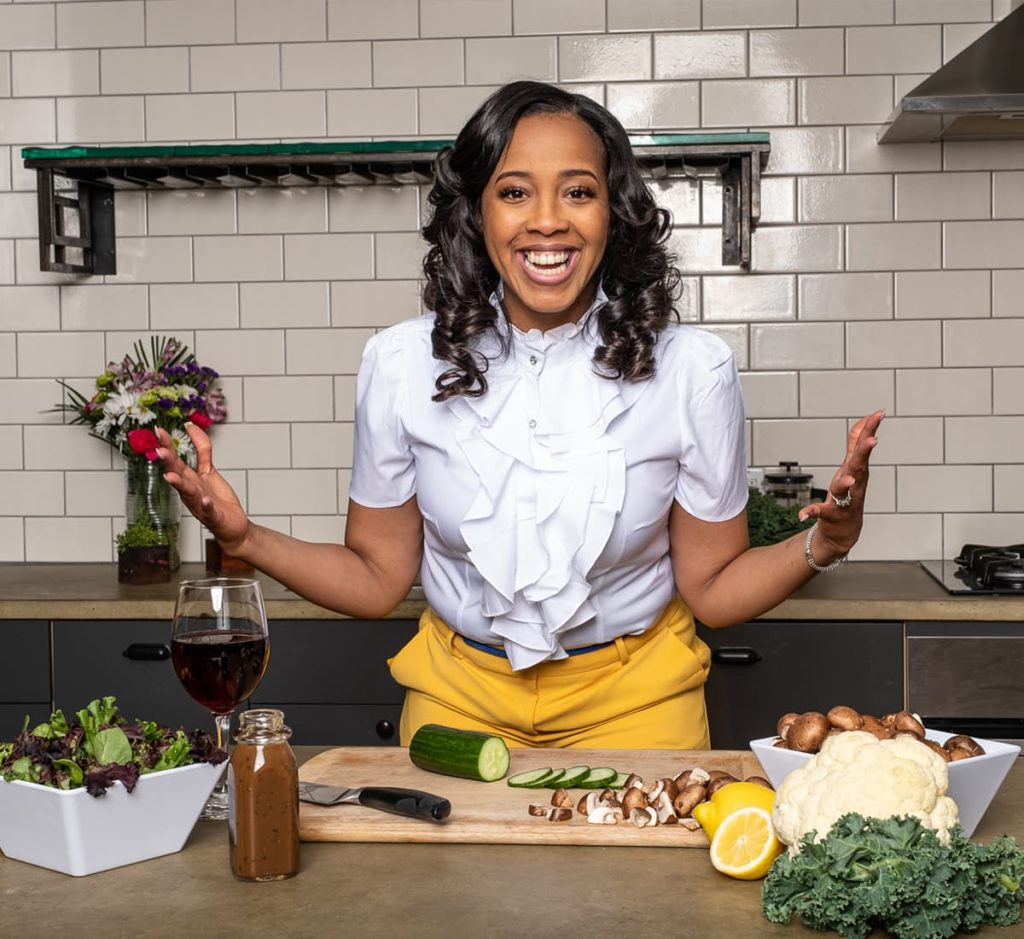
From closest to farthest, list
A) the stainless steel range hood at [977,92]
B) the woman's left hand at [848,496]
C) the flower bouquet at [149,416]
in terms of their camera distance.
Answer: the woman's left hand at [848,496], the stainless steel range hood at [977,92], the flower bouquet at [149,416]

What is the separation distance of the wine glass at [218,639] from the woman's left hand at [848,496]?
689mm

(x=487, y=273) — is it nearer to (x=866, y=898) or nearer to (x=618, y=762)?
(x=618, y=762)

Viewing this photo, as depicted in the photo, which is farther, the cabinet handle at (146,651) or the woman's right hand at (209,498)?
the cabinet handle at (146,651)

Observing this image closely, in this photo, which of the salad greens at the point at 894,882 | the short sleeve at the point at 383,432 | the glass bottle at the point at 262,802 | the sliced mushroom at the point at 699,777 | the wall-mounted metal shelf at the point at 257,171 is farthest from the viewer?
the wall-mounted metal shelf at the point at 257,171

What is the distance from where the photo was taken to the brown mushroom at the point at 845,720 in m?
1.37

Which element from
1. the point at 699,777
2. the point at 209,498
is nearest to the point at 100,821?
the point at 209,498

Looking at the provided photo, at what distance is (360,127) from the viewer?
11.8 feet

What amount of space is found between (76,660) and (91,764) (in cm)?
189

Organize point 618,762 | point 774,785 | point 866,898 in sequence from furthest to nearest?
point 618,762 < point 774,785 < point 866,898

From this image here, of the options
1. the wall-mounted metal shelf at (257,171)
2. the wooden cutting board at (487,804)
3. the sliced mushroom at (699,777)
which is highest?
the wall-mounted metal shelf at (257,171)

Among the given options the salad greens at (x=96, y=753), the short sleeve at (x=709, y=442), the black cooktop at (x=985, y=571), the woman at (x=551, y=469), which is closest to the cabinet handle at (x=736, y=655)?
the black cooktop at (x=985, y=571)

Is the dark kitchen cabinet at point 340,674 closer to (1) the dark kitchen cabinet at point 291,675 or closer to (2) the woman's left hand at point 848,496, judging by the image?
A: (1) the dark kitchen cabinet at point 291,675

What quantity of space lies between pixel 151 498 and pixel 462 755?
2.08m

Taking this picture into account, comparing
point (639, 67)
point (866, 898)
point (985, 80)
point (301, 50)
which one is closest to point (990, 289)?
point (985, 80)
